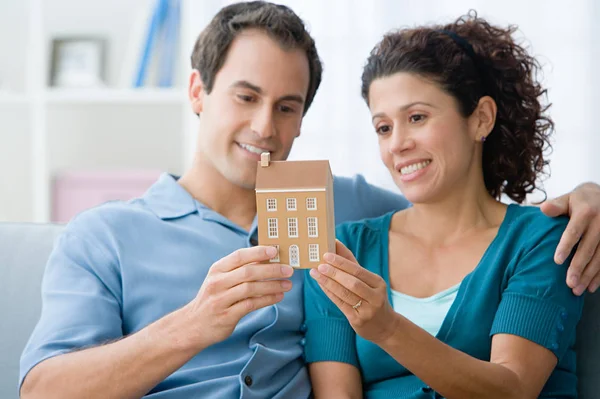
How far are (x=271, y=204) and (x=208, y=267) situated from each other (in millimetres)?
437

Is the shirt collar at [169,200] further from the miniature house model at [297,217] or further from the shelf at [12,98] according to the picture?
the shelf at [12,98]

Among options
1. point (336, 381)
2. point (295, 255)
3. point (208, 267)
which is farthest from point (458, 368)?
point (208, 267)

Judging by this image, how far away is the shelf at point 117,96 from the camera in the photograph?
10.7 ft

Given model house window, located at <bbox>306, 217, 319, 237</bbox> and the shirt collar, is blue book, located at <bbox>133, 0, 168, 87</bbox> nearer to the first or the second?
the shirt collar

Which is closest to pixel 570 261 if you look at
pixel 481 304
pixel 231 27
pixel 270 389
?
pixel 481 304

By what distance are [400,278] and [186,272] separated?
489mm

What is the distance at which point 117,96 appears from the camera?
327 cm

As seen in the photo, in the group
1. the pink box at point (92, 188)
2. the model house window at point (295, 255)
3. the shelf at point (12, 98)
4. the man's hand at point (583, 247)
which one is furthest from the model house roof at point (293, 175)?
the shelf at point (12, 98)

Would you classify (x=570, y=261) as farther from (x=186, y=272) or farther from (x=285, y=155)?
(x=186, y=272)

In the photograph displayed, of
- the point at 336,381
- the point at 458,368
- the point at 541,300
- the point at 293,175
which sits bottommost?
the point at 336,381

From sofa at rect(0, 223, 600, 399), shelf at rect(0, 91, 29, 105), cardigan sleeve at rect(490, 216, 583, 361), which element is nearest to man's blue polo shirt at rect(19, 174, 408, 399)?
sofa at rect(0, 223, 600, 399)

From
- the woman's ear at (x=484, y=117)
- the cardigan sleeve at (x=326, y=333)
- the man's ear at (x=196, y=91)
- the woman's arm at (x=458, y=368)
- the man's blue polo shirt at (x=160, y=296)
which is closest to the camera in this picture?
the woman's arm at (x=458, y=368)

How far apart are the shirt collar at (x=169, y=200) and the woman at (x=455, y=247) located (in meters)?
0.34

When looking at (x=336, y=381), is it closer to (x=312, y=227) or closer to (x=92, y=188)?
(x=312, y=227)
